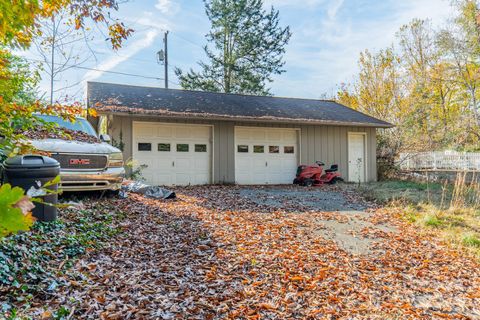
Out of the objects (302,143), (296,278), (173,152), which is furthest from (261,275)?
(302,143)

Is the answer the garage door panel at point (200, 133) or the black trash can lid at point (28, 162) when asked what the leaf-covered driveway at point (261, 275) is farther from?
the garage door panel at point (200, 133)

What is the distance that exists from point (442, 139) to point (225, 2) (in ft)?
50.9

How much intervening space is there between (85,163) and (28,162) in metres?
1.79

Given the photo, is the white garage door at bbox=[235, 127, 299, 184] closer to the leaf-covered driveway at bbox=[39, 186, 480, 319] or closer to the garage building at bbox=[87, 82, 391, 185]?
the garage building at bbox=[87, 82, 391, 185]

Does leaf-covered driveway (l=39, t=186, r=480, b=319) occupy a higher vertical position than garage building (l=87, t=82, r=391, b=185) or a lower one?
lower

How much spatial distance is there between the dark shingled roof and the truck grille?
3695 millimetres

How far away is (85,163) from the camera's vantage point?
552 centimetres

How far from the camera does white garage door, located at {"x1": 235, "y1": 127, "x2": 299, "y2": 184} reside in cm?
1135

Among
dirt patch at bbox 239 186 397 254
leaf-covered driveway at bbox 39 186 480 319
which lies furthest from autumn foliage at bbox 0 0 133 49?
dirt patch at bbox 239 186 397 254

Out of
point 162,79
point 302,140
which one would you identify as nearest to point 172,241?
point 302,140

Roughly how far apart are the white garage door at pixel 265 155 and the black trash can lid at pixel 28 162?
777cm

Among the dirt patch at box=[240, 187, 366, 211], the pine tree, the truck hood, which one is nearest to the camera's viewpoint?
the truck hood

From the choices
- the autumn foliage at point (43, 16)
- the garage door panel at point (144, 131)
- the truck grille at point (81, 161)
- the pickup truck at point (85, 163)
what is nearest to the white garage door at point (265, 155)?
the garage door panel at point (144, 131)

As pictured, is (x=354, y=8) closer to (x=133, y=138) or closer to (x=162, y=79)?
(x=133, y=138)
